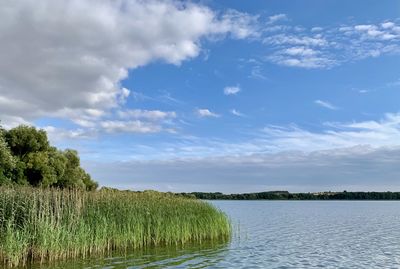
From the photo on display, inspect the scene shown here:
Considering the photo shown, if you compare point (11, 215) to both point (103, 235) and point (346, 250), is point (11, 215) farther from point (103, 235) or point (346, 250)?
point (346, 250)

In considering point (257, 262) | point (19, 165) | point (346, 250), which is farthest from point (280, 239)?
point (19, 165)

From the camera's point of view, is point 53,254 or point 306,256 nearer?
point 53,254

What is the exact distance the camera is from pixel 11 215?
16.3m

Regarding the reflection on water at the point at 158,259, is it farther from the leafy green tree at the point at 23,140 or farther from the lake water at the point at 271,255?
the leafy green tree at the point at 23,140

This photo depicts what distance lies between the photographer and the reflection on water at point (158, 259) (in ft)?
52.9

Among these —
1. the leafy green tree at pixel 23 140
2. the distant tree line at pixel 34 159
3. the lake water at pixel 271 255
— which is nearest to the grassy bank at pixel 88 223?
the lake water at pixel 271 255

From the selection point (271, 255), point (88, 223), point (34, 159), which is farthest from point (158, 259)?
point (34, 159)

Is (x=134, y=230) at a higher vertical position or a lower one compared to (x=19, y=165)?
lower

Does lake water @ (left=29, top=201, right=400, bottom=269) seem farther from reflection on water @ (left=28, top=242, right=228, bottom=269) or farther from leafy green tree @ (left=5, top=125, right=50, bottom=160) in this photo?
leafy green tree @ (left=5, top=125, right=50, bottom=160)

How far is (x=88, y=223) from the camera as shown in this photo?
18.5 m

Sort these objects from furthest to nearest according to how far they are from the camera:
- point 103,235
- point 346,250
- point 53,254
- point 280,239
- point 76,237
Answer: point 280,239 → point 346,250 → point 103,235 → point 76,237 → point 53,254

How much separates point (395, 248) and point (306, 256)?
5.82 m

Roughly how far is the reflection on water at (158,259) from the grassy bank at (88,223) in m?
0.69

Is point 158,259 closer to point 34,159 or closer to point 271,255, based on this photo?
point 271,255
